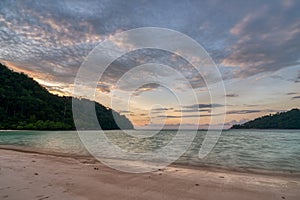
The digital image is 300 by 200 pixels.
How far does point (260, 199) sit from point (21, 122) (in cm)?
11519

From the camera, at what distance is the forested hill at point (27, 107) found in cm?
9969

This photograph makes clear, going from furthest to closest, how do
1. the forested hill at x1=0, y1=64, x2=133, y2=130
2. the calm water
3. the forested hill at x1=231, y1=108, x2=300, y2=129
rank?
the forested hill at x1=231, y1=108, x2=300, y2=129
the forested hill at x1=0, y1=64, x2=133, y2=130
the calm water

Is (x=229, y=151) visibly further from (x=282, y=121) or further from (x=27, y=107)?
(x=282, y=121)

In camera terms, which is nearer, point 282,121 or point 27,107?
point 27,107

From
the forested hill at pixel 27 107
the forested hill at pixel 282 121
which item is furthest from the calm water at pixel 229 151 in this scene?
the forested hill at pixel 282 121

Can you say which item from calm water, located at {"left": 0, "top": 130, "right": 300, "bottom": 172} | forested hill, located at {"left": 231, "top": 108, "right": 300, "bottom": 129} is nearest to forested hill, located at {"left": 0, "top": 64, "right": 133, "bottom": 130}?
calm water, located at {"left": 0, "top": 130, "right": 300, "bottom": 172}

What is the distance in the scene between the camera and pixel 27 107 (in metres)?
108

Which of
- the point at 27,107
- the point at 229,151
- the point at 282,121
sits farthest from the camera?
the point at 282,121

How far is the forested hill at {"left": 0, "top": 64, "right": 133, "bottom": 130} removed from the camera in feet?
327

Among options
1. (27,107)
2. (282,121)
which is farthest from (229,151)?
(282,121)

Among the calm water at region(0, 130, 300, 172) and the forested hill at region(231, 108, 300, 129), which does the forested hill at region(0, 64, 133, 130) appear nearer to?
the calm water at region(0, 130, 300, 172)

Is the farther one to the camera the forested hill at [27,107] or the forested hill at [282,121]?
the forested hill at [282,121]

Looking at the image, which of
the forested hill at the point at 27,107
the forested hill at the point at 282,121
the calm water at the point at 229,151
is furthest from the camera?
the forested hill at the point at 282,121

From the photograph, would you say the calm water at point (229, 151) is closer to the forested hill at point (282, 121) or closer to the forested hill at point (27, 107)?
the forested hill at point (27, 107)
